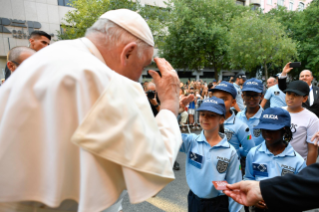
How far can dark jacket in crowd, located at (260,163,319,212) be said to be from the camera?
121 cm

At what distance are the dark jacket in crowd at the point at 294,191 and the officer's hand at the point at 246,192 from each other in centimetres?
7

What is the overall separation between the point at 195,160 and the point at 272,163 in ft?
2.30

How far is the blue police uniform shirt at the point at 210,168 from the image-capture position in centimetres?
204

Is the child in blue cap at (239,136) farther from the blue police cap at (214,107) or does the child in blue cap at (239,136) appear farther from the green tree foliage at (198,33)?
the green tree foliage at (198,33)

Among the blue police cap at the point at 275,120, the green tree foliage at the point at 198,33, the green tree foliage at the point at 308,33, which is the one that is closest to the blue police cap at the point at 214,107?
the blue police cap at the point at 275,120

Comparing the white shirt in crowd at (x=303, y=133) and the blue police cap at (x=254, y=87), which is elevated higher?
the blue police cap at (x=254, y=87)

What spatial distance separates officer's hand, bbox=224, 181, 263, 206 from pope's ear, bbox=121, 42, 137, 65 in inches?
43.0

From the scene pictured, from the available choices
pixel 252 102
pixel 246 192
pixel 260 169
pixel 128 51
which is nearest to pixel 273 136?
pixel 260 169

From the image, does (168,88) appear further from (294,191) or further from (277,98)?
(277,98)

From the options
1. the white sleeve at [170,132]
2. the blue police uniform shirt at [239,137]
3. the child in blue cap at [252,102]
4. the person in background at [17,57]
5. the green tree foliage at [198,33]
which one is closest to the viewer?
the white sleeve at [170,132]

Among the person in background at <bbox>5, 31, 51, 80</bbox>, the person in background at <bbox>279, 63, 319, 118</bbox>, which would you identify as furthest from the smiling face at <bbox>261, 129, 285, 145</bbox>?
the person in background at <bbox>5, 31, 51, 80</bbox>

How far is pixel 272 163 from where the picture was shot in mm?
2082

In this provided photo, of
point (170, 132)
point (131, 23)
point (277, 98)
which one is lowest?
point (277, 98)

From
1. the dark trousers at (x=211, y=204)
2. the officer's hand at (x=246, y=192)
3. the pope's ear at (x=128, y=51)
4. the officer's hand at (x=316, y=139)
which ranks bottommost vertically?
the dark trousers at (x=211, y=204)
